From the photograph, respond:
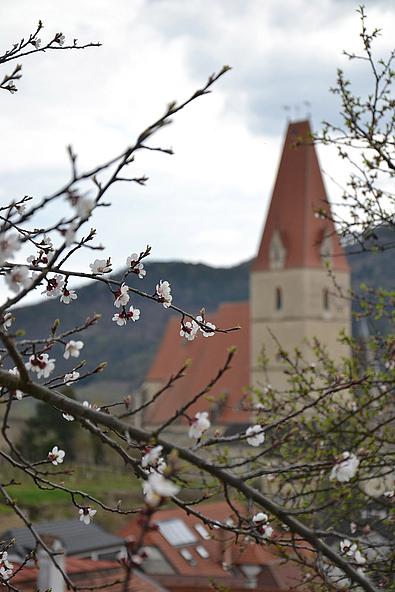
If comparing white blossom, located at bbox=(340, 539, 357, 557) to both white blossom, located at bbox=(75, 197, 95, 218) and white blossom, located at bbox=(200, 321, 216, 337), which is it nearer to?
white blossom, located at bbox=(200, 321, 216, 337)

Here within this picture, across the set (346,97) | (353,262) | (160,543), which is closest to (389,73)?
(346,97)

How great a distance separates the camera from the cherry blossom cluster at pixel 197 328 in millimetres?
3193

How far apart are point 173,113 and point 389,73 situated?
413 cm

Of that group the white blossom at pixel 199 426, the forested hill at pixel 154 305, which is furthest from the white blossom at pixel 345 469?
the forested hill at pixel 154 305

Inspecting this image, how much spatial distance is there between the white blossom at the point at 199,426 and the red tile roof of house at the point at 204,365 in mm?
44149

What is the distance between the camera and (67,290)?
332 cm

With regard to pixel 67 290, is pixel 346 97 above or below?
above

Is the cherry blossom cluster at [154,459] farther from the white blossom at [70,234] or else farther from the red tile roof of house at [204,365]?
the red tile roof of house at [204,365]

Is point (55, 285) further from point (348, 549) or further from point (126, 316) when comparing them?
point (348, 549)

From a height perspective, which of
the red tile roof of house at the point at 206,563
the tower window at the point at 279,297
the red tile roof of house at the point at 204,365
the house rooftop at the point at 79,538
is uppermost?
the tower window at the point at 279,297

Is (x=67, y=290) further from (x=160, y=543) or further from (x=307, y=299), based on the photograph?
(x=307, y=299)

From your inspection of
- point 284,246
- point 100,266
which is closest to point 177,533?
point 100,266

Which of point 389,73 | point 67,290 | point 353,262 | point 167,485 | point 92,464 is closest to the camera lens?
point 167,485

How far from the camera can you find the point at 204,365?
50344mm
